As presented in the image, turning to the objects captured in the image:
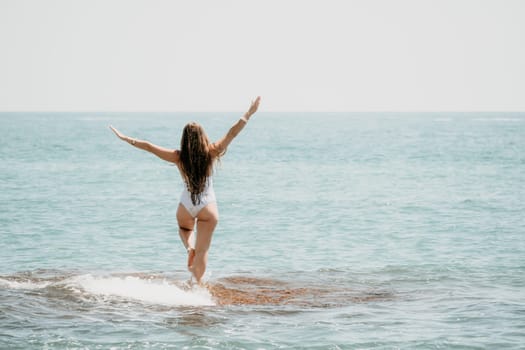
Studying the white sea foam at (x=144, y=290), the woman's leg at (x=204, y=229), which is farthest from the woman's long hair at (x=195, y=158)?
the white sea foam at (x=144, y=290)

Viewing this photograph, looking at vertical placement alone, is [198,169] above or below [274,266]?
above

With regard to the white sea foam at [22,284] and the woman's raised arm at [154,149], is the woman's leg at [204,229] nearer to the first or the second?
the woman's raised arm at [154,149]

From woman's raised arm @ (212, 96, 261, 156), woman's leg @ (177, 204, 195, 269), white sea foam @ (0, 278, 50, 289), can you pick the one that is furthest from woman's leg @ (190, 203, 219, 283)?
white sea foam @ (0, 278, 50, 289)

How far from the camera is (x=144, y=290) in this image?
10.7m

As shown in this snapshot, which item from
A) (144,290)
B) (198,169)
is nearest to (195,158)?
(198,169)

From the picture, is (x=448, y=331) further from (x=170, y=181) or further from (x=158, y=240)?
(x=170, y=181)

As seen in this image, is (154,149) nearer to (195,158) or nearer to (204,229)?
(195,158)

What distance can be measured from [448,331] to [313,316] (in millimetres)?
1623

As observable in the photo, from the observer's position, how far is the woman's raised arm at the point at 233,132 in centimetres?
912

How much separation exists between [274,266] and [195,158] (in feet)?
15.3

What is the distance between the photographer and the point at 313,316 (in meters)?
9.39

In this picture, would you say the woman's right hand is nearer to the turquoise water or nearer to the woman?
the woman

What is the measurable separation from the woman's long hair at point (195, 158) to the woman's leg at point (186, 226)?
32cm

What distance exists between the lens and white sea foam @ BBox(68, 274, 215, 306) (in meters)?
10.0
